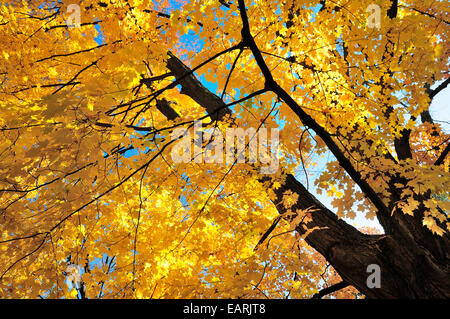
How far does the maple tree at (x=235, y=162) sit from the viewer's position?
244 centimetres

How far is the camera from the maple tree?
2.44m

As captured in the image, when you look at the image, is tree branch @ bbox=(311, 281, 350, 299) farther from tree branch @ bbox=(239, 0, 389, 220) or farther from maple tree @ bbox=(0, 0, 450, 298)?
tree branch @ bbox=(239, 0, 389, 220)

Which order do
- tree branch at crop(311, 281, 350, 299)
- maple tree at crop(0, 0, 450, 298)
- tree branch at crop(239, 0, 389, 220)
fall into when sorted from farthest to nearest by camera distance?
1. tree branch at crop(311, 281, 350, 299)
2. maple tree at crop(0, 0, 450, 298)
3. tree branch at crop(239, 0, 389, 220)

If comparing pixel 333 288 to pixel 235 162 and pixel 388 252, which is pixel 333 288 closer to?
pixel 388 252

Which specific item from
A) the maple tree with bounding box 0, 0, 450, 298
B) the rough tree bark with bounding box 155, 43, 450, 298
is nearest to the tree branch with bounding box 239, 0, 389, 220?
the maple tree with bounding box 0, 0, 450, 298

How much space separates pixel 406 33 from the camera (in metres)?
3.14

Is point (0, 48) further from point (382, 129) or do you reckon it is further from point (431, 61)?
point (431, 61)

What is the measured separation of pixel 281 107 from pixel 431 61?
2.22 m

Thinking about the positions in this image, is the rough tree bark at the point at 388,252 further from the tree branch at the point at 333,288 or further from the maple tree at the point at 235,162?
the tree branch at the point at 333,288

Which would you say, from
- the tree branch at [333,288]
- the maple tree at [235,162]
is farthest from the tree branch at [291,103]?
the tree branch at [333,288]

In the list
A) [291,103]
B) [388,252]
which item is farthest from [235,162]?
[388,252]

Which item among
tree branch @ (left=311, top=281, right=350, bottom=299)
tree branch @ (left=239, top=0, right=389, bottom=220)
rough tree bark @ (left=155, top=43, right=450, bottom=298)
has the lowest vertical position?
tree branch @ (left=311, top=281, right=350, bottom=299)

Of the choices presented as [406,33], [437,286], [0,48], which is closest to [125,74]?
[0,48]

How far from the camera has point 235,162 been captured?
11.1 ft
